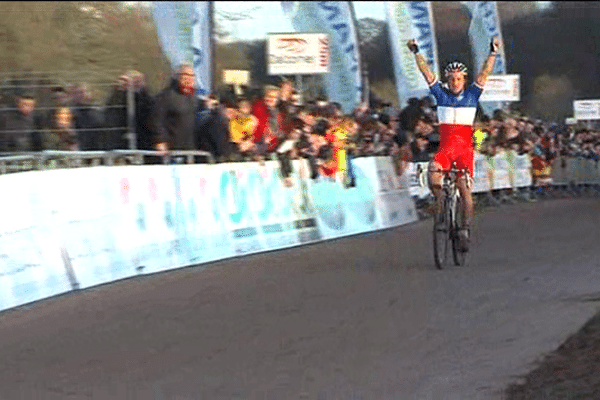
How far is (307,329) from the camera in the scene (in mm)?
9945

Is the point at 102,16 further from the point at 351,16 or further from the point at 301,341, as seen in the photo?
the point at 301,341

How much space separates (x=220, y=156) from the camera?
682 inches

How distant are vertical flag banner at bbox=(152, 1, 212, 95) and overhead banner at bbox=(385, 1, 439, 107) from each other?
26.8 feet

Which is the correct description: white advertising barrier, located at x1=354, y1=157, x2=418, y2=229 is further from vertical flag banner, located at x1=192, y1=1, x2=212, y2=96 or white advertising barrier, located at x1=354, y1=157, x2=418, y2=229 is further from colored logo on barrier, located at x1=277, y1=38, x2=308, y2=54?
vertical flag banner, located at x1=192, y1=1, x2=212, y2=96

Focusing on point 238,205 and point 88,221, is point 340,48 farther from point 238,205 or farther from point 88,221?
point 88,221

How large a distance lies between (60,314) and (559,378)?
5.00 m

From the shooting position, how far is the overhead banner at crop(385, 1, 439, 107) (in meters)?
30.8

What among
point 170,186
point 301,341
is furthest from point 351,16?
point 301,341

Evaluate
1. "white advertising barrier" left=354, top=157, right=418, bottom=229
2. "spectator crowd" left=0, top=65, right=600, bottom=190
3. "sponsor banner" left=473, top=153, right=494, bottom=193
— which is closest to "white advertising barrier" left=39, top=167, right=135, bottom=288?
"spectator crowd" left=0, top=65, right=600, bottom=190

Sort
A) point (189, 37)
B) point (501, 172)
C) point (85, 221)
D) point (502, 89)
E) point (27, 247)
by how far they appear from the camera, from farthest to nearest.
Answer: point (502, 89) → point (501, 172) → point (189, 37) → point (85, 221) → point (27, 247)

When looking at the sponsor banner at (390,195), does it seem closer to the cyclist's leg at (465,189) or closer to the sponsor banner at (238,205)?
the sponsor banner at (238,205)

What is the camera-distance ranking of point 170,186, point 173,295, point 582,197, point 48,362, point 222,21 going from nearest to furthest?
point 48,362
point 173,295
point 170,186
point 582,197
point 222,21

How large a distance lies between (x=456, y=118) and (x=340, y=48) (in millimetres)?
15772

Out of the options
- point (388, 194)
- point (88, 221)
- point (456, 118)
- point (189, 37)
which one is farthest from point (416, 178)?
point (88, 221)
